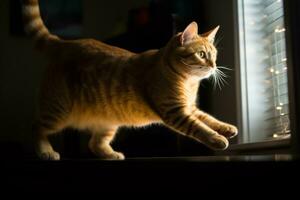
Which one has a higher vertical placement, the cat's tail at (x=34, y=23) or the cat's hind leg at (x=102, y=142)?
the cat's tail at (x=34, y=23)

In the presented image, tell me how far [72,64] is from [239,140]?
78 cm

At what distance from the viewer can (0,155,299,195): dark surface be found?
57 cm

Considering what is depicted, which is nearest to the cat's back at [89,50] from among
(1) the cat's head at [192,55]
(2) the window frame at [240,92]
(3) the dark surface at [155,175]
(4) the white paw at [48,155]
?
(1) the cat's head at [192,55]

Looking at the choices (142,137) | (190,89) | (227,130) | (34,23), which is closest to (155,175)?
(227,130)

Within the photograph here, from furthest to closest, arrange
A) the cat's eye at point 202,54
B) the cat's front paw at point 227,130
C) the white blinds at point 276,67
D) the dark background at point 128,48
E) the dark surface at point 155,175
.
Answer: the dark background at point 128,48 < the white blinds at point 276,67 < the cat's eye at point 202,54 < the cat's front paw at point 227,130 < the dark surface at point 155,175

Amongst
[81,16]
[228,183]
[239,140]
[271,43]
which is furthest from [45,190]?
[81,16]

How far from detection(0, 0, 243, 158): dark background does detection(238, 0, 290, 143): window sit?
54 mm

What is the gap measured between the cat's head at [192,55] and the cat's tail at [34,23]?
0.55m

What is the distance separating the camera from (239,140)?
1.63 meters

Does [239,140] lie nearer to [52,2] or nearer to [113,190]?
[113,190]

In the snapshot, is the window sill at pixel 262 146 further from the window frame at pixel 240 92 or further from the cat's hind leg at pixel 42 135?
the cat's hind leg at pixel 42 135

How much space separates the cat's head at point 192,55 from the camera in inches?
49.9

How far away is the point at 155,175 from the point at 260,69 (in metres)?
1.14

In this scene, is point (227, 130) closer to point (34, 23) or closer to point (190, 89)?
point (190, 89)
